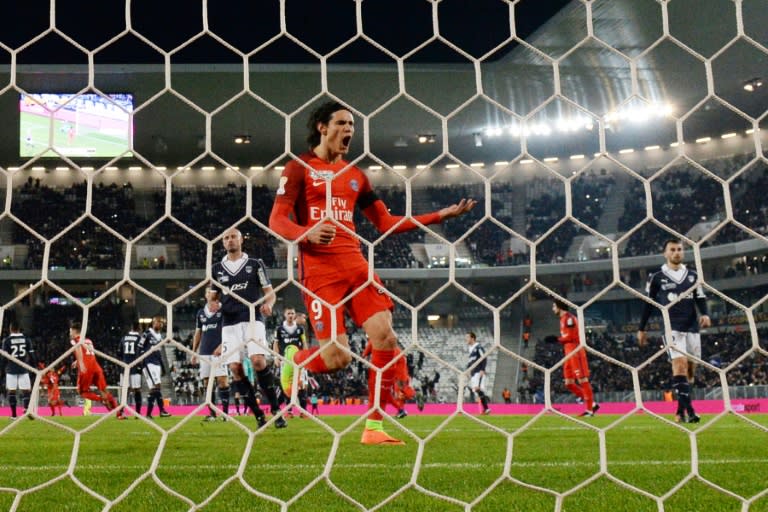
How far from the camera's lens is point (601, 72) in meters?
18.3

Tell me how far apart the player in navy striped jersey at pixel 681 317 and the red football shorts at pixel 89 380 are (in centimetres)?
596

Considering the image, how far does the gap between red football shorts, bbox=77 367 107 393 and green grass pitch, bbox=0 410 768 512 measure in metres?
3.74

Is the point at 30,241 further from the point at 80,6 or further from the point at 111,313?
the point at 80,6

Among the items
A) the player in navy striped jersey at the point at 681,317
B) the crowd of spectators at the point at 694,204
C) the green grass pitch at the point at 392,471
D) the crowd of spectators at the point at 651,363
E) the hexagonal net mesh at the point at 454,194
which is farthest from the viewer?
the crowd of spectators at the point at 694,204

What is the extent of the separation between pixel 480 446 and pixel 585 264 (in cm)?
1918

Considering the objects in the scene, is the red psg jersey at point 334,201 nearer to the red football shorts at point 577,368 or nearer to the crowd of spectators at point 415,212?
the red football shorts at point 577,368

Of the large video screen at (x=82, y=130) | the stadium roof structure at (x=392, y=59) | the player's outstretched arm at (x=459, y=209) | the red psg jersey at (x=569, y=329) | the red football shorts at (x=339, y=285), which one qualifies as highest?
the stadium roof structure at (x=392, y=59)

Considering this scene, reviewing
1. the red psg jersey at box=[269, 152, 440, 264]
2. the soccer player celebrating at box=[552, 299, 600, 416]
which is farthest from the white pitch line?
the soccer player celebrating at box=[552, 299, 600, 416]

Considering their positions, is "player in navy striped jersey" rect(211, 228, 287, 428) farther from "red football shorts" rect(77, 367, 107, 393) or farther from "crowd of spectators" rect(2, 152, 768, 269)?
"crowd of spectators" rect(2, 152, 768, 269)

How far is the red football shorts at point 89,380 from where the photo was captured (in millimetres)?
9188

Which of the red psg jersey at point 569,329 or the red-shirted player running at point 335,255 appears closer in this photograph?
the red-shirted player running at point 335,255

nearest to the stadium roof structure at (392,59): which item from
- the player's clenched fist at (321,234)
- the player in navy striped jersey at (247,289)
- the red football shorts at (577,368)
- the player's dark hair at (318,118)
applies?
the red football shorts at (577,368)

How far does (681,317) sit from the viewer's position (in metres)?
6.76

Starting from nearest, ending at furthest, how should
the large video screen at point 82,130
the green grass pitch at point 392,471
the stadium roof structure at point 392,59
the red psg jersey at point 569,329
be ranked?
the green grass pitch at point 392,471
the red psg jersey at point 569,329
the stadium roof structure at point 392,59
the large video screen at point 82,130
